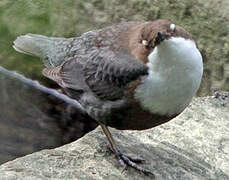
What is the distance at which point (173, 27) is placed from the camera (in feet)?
8.20

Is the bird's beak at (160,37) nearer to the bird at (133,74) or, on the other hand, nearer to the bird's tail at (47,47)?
the bird at (133,74)

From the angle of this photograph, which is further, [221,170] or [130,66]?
[221,170]

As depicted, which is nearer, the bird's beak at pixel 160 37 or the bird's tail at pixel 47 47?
the bird's beak at pixel 160 37

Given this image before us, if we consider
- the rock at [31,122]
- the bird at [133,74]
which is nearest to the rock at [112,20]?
the rock at [31,122]

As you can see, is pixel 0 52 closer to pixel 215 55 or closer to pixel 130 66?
pixel 215 55

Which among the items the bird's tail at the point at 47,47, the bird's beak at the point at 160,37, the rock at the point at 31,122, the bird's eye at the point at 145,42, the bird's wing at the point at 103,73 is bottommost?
the rock at the point at 31,122

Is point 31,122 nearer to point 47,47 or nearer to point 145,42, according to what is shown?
point 47,47

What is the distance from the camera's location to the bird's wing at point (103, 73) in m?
2.76

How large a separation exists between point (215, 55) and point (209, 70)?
0.14m

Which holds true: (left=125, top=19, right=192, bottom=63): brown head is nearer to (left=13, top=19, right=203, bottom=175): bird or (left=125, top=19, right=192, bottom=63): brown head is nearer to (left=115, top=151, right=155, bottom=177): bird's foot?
(left=13, top=19, right=203, bottom=175): bird

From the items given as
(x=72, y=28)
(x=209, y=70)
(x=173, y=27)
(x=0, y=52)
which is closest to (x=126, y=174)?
(x=173, y=27)

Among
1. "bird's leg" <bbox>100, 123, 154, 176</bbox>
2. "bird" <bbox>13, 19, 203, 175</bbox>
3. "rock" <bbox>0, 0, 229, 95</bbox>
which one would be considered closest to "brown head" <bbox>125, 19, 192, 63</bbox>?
"bird" <bbox>13, 19, 203, 175</bbox>

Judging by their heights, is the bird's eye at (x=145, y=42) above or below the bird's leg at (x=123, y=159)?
above

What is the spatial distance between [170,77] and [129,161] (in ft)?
2.13
